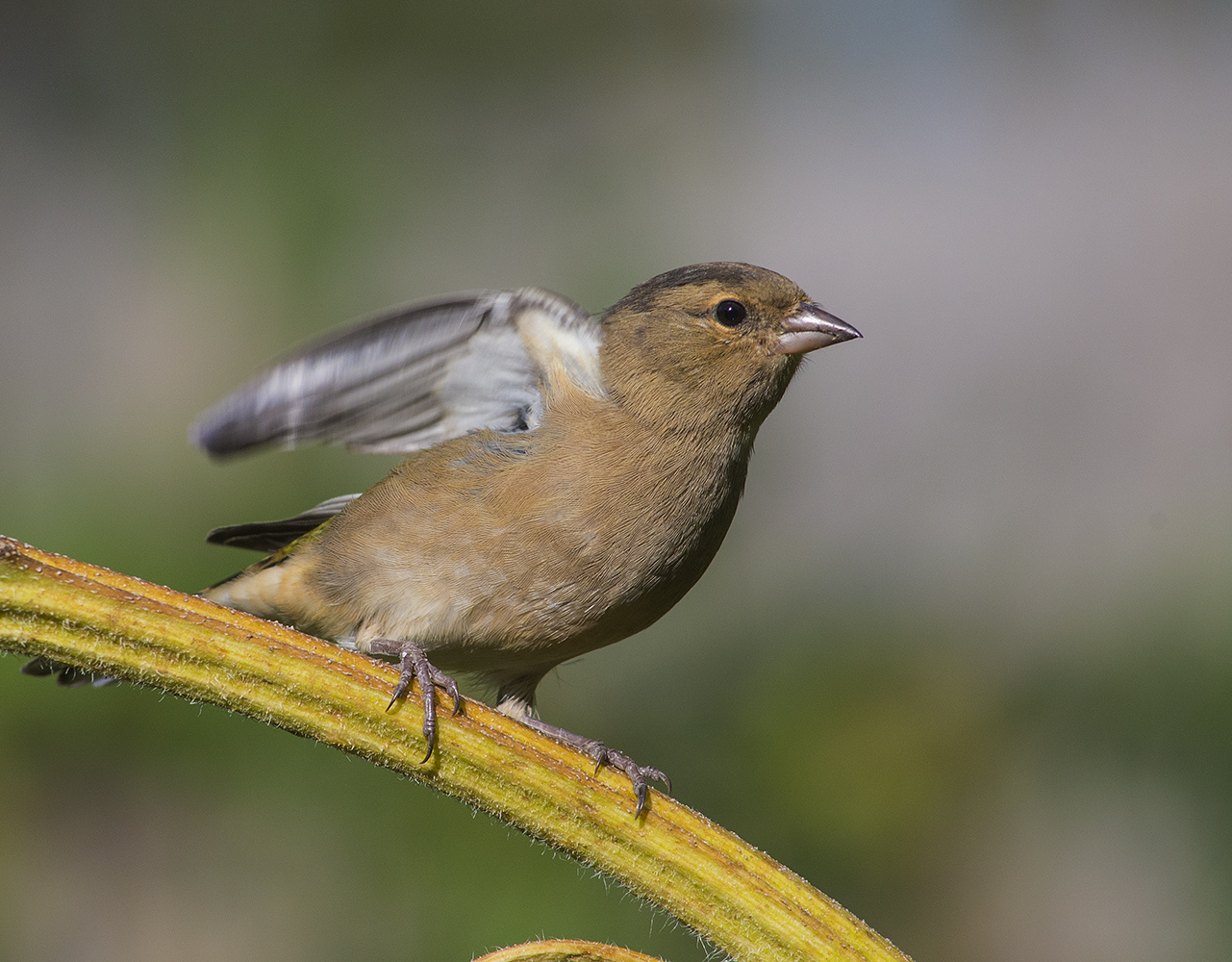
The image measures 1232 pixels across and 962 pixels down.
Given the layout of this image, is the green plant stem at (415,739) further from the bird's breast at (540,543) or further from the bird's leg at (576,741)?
the bird's breast at (540,543)

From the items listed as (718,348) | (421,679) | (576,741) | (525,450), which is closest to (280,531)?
(525,450)

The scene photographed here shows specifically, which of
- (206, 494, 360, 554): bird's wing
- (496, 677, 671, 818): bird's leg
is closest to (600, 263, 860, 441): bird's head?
(496, 677, 671, 818): bird's leg

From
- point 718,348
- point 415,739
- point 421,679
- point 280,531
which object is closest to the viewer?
point 415,739

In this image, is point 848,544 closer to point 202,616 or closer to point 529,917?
point 529,917

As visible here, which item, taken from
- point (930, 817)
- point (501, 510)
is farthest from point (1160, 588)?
point (501, 510)

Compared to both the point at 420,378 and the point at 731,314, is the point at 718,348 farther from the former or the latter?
the point at 420,378

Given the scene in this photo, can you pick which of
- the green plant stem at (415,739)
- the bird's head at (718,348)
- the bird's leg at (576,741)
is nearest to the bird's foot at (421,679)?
the green plant stem at (415,739)

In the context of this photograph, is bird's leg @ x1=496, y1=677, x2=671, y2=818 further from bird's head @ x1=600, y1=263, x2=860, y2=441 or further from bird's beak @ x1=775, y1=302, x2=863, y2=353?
bird's beak @ x1=775, y1=302, x2=863, y2=353

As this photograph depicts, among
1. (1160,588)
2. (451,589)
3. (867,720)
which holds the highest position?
(451,589)
